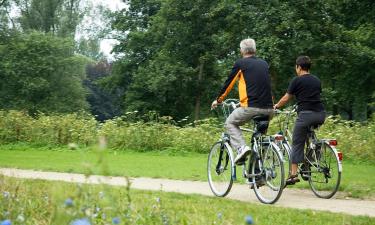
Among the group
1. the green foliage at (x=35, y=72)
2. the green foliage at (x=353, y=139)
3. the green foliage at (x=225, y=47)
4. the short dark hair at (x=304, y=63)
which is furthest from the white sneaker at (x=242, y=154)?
the green foliage at (x=35, y=72)

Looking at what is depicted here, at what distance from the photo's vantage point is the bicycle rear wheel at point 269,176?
7.05 metres

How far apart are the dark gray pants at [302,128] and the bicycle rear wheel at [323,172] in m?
0.28

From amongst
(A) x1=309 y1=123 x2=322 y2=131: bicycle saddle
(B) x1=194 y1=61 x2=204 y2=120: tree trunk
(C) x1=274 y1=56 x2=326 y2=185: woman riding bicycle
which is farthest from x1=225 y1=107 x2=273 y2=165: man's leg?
(B) x1=194 y1=61 x2=204 y2=120: tree trunk

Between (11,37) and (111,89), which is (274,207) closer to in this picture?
(111,89)

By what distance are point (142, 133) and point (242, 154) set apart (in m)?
10.3

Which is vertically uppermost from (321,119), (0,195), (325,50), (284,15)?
(284,15)

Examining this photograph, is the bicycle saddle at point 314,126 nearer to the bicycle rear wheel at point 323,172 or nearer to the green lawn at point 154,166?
the bicycle rear wheel at point 323,172

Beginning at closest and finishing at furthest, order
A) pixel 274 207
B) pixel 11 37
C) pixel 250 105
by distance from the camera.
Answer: pixel 274 207 < pixel 250 105 < pixel 11 37

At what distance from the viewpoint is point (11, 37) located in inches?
1817

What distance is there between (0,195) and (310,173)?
179 inches

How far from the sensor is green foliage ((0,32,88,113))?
43969mm

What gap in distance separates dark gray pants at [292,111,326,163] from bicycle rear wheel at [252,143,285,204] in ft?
2.22

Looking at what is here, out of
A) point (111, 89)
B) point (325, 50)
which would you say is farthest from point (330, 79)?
point (111, 89)

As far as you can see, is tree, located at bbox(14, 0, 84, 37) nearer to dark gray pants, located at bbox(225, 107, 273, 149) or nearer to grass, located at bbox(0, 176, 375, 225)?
dark gray pants, located at bbox(225, 107, 273, 149)
